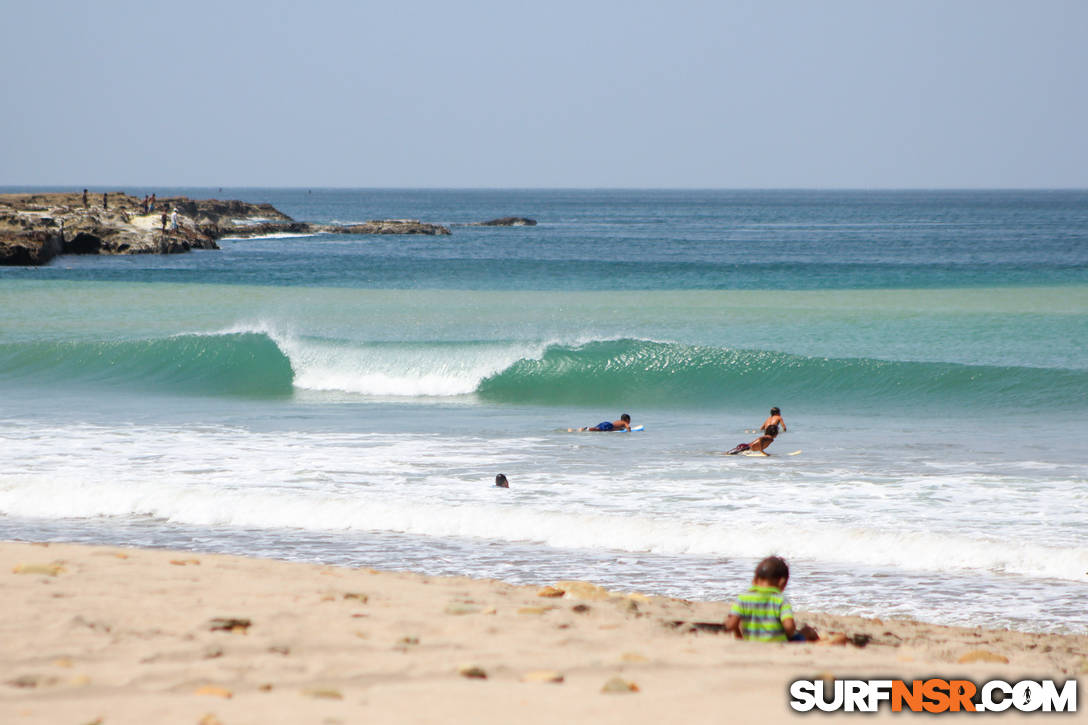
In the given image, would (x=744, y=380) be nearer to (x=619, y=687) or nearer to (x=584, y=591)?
(x=584, y=591)

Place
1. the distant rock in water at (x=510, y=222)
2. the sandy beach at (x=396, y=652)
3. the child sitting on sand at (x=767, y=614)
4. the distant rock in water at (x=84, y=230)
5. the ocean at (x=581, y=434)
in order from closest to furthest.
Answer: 1. the sandy beach at (x=396, y=652)
2. the child sitting on sand at (x=767, y=614)
3. the ocean at (x=581, y=434)
4. the distant rock in water at (x=84, y=230)
5. the distant rock in water at (x=510, y=222)

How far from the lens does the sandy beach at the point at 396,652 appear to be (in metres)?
4.76

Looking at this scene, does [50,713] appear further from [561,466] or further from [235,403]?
[235,403]

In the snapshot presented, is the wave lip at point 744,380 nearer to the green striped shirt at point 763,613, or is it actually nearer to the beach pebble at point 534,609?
the beach pebble at point 534,609

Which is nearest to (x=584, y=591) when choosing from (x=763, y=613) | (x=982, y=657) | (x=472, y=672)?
(x=763, y=613)

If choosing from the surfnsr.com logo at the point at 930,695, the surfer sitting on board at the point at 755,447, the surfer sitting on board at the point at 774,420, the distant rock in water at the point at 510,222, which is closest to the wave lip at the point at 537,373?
the surfer sitting on board at the point at 774,420

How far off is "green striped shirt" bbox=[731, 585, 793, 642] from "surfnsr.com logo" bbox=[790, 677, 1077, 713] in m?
0.98

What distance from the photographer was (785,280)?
47375 mm

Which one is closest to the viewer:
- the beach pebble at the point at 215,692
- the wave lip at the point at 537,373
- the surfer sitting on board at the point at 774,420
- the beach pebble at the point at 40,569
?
the beach pebble at the point at 215,692

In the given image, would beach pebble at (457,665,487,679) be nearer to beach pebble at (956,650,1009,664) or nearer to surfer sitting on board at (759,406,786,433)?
beach pebble at (956,650,1009,664)

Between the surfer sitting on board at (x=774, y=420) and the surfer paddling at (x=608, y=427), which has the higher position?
the surfer sitting on board at (x=774, y=420)

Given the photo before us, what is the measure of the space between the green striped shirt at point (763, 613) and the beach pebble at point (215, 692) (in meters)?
2.74

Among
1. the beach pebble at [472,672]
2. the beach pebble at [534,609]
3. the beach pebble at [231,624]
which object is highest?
the beach pebble at [472,672]

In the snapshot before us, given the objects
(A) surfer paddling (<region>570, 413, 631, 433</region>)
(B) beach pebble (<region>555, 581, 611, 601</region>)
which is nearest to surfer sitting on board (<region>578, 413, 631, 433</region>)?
(A) surfer paddling (<region>570, 413, 631, 433</region>)
